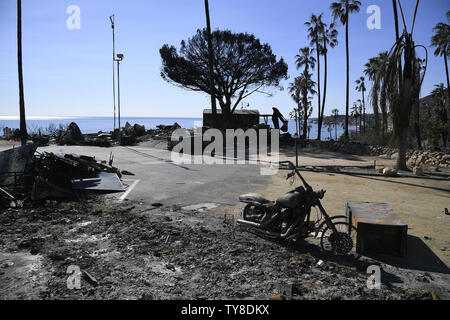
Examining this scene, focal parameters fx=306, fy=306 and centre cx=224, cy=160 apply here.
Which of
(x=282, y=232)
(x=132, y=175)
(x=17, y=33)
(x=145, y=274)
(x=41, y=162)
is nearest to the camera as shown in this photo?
(x=145, y=274)

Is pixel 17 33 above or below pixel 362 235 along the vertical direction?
above

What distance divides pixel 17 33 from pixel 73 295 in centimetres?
2615

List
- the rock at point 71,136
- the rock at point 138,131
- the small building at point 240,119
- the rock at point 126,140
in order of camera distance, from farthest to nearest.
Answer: the small building at point 240,119 → the rock at point 138,131 → the rock at point 126,140 → the rock at point 71,136

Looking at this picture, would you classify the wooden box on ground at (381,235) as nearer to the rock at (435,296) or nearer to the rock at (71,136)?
the rock at (435,296)

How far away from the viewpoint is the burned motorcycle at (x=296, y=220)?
16.5 feet

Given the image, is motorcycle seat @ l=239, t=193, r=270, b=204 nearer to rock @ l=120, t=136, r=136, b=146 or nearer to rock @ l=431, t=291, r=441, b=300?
rock @ l=431, t=291, r=441, b=300

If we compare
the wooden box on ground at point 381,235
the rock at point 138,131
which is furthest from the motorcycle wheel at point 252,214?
the rock at point 138,131

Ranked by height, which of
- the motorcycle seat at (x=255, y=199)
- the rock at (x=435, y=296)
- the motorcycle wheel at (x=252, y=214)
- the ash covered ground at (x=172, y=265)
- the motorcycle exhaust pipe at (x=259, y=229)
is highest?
the motorcycle seat at (x=255, y=199)

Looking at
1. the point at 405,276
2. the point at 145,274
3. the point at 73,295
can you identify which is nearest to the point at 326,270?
the point at 405,276

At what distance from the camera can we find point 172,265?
469 centimetres

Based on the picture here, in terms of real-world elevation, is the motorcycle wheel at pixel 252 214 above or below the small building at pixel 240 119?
below
